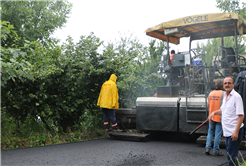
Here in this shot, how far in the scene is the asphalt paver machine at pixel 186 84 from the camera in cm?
710

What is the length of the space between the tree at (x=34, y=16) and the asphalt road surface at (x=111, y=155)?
8.27 metres

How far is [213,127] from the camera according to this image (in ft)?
20.1

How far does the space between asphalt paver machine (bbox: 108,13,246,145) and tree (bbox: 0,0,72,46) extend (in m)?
7.82

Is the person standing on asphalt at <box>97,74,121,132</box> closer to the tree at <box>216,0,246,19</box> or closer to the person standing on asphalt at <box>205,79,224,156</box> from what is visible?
the person standing on asphalt at <box>205,79,224,156</box>

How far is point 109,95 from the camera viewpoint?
26.6ft

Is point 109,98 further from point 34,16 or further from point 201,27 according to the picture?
point 34,16

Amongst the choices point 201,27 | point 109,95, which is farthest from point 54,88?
point 201,27

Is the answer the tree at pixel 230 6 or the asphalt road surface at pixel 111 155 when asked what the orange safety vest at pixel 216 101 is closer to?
the asphalt road surface at pixel 111 155

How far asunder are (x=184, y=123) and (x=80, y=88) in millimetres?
3217

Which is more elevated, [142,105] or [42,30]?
[42,30]

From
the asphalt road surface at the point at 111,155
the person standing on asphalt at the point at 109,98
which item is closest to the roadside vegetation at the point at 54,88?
the person standing on asphalt at the point at 109,98

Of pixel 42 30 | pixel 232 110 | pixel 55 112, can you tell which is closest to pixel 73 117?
pixel 55 112

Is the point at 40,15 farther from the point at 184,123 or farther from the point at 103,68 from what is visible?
the point at 184,123

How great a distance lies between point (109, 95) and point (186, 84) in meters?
2.28
